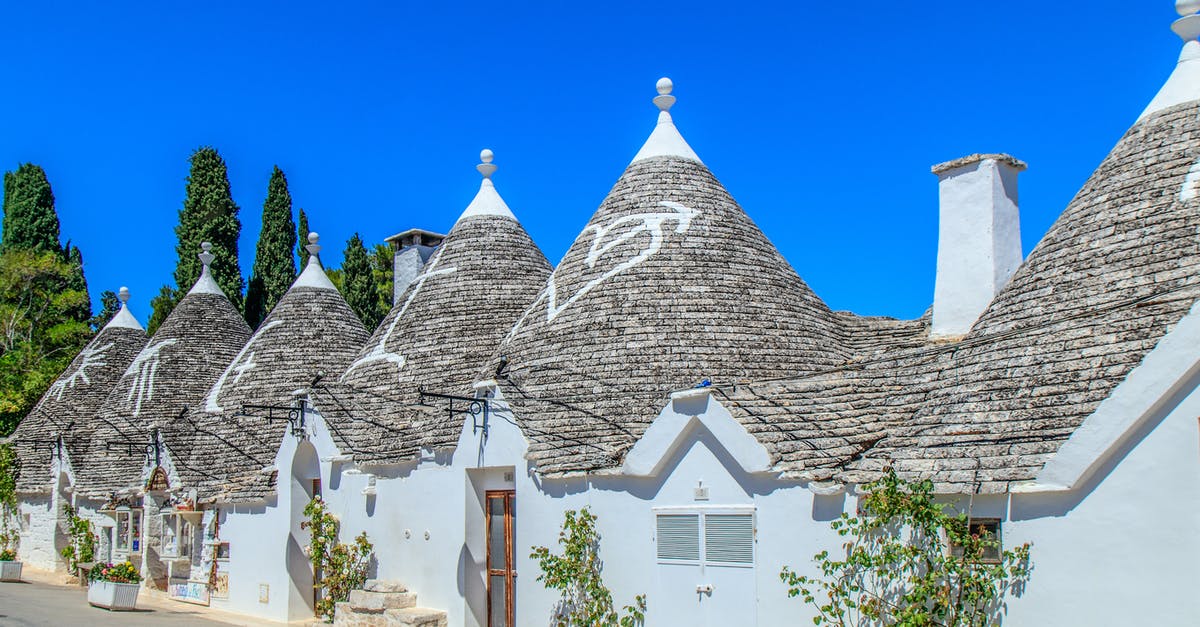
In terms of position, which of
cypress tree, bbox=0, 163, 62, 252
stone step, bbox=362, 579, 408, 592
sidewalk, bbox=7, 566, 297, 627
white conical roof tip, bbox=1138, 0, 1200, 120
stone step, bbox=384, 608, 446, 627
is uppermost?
cypress tree, bbox=0, 163, 62, 252

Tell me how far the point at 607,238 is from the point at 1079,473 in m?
8.77

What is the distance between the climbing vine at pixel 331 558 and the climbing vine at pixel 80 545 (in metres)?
10.7

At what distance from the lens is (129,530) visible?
23.3 m

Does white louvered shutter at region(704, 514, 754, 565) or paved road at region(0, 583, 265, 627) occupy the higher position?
white louvered shutter at region(704, 514, 754, 565)

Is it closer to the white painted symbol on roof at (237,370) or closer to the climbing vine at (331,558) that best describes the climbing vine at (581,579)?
the climbing vine at (331,558)

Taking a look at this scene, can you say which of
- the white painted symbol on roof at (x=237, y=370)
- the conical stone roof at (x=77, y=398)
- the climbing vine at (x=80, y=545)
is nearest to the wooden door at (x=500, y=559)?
the white painted symbol on roof at (x=237, y=370)

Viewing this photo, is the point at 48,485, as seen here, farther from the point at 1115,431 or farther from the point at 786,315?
the point at 1115,431

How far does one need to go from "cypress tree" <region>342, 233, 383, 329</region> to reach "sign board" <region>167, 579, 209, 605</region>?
16767mm

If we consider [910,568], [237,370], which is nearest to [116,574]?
[237,370]

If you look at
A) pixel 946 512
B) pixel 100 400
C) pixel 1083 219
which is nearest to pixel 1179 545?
pixel 946 512

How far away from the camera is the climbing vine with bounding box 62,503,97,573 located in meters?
24.7

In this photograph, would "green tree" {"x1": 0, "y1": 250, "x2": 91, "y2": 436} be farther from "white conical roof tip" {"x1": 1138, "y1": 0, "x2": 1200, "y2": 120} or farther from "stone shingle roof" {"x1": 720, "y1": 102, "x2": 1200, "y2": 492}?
"white conical roof tip" {"x1": 1138, "y1": 0, "x2": 1200, "y2": 120}

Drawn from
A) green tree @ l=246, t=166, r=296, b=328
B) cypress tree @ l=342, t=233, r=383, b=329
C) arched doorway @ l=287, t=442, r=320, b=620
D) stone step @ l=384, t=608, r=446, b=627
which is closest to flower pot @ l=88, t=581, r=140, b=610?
arched doorway @ l=287, t=442, r=320, b=620

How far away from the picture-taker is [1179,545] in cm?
674
